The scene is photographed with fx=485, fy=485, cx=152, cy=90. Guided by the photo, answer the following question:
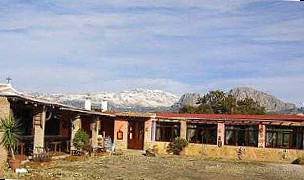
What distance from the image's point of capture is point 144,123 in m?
20.2

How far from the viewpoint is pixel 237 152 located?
1858cm

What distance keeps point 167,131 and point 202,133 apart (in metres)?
1.46

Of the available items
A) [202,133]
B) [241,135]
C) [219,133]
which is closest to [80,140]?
[202,133]

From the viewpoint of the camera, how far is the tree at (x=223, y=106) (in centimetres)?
3312

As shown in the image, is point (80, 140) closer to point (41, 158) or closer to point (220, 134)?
point (41, 158)

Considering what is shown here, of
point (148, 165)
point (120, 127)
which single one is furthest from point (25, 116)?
point (120, 127)

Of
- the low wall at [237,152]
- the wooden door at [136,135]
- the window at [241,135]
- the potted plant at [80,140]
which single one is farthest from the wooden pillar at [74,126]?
the window at [241,135]

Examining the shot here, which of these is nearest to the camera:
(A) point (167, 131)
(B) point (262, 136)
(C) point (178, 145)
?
(B) point (262, 136)

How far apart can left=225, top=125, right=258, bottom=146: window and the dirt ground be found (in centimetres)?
336

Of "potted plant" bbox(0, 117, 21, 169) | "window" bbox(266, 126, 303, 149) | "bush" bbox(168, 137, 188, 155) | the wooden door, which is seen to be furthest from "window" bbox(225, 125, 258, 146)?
"potted plant" bbox(0, 117, 21, 169)

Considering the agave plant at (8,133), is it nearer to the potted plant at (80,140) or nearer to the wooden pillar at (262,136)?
the potted plant at (80,140)

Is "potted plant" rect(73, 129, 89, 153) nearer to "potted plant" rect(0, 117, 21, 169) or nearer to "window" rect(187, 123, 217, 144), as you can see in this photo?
"potted plant" rect(0, 117, 21, 169)

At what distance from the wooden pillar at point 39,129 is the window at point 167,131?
24.1 ft

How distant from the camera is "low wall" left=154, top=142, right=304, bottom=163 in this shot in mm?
17906
